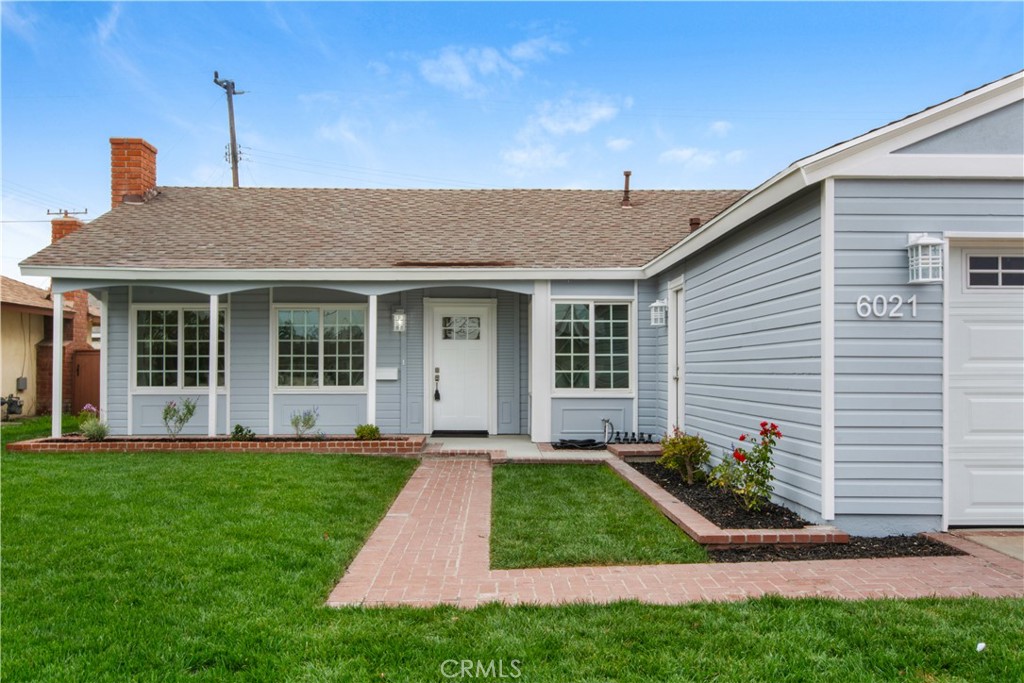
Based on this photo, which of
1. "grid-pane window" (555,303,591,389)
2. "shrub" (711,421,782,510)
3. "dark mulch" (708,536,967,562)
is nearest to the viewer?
"dark mulch" (708,536,967,562)

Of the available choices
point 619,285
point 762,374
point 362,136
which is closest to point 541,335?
point 619,285

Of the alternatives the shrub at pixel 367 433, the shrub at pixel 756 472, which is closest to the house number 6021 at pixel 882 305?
the shrub at pixel 756 472

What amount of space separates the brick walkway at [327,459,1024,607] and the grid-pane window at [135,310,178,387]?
24.5 ft

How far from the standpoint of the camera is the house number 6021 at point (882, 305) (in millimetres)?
5039

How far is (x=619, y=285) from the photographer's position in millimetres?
10266

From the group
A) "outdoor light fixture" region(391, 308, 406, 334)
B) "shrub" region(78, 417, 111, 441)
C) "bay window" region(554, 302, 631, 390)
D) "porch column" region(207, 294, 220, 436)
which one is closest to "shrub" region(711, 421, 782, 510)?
"bay window" region(554, 302, 631, 390)

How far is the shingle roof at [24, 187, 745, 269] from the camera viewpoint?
34.2 ft

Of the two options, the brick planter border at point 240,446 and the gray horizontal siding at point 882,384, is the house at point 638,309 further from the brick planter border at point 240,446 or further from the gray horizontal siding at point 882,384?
the brick planter border at point 240,446

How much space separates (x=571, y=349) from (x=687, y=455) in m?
3.37

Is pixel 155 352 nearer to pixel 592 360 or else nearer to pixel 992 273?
pixel 592 360

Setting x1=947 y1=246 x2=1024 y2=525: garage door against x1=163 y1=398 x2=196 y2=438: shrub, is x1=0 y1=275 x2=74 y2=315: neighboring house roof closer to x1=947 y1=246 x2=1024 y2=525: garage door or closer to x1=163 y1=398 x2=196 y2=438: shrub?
x1=163 y1=398 x2=196 y2=438: shrub

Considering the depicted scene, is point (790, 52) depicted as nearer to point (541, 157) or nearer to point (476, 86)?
point (476, 86)

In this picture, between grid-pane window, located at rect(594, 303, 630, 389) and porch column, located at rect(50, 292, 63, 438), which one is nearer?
porch column, located at rect(50, 292, 63, 438)
